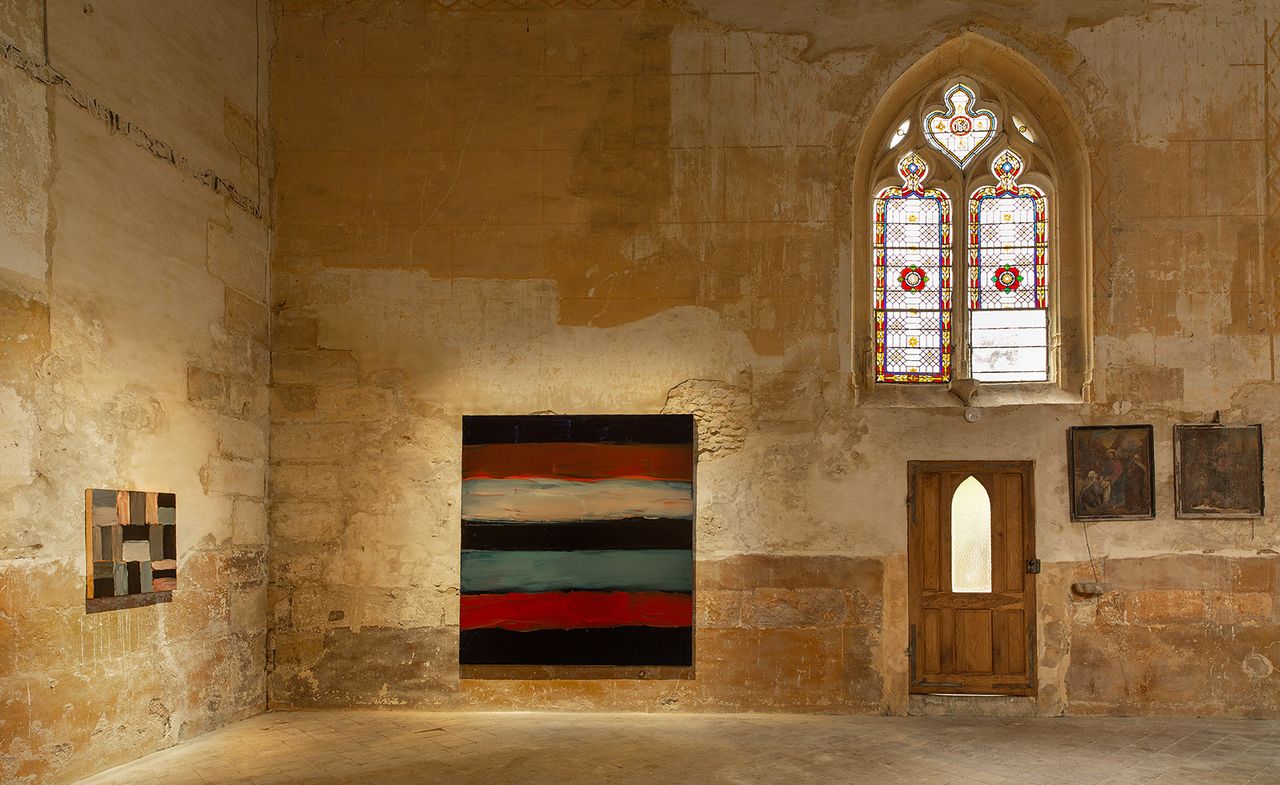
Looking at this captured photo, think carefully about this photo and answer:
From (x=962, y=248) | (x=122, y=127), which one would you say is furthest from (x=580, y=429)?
(x=122, y=127)

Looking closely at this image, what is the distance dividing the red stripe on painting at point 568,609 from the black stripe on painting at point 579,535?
0.35 meters

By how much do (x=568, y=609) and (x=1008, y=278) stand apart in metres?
4.28

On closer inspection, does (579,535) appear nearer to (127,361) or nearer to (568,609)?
(568,609)

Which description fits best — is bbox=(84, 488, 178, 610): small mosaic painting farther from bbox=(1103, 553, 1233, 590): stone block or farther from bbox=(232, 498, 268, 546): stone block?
bbox=(1103, 553, 1233, 590): stone block

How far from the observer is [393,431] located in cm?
745

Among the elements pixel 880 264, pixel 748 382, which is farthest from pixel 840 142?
pixel 748 382

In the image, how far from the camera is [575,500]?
24.0ft

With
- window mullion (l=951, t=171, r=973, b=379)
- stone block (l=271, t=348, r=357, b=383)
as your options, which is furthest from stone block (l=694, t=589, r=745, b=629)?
stone block (l=271, t=348, r=357, b=383)

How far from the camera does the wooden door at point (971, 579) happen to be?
7242 millimetres

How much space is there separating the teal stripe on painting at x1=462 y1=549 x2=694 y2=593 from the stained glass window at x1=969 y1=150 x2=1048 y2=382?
2.83 metres

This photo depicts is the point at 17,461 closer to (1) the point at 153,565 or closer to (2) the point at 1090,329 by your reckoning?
(1) the point at 153,565

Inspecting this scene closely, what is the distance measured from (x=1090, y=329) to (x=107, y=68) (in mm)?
6818

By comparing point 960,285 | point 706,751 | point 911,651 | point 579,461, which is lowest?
point 706,751

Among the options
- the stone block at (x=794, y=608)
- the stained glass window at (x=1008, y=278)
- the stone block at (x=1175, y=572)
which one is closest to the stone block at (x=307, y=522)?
the stone block at (x=794, y=608)
